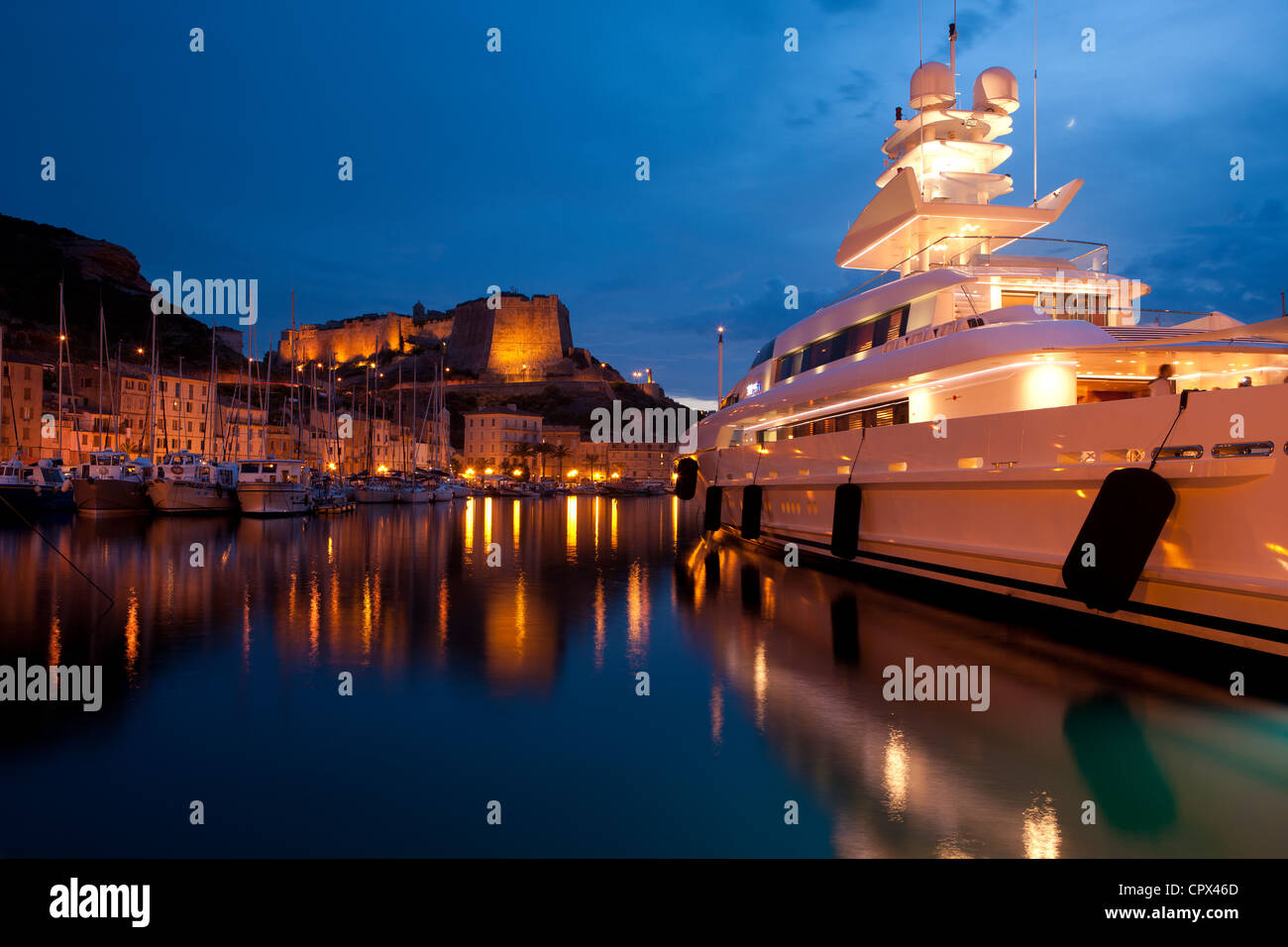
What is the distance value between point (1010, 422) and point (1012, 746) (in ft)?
17.8

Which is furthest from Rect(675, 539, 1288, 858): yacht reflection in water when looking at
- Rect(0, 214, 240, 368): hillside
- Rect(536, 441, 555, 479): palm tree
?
Rect(536, 441, 555, 479): palm tree

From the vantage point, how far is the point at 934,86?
18094 millimetres

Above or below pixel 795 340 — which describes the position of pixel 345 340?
above

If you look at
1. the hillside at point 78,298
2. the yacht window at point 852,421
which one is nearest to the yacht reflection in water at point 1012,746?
the yacht window at point 852,421

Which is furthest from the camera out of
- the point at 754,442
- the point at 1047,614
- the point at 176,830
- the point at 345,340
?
the point at 345,340

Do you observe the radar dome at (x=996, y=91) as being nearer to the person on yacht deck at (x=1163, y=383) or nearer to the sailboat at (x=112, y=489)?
the person on yacht deck at (x=1163, y=383)

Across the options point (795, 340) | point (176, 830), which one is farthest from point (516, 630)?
point (795, 340)

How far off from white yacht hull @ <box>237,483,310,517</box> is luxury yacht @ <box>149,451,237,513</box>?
141cm

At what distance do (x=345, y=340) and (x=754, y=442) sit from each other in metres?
124

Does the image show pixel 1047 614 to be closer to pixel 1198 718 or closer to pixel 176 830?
pixel 1198 718

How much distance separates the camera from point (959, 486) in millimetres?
10992

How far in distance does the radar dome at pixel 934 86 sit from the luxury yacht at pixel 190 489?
97.0ft

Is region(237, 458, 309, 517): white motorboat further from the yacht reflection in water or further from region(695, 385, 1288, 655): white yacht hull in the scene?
the yacht reflection in water

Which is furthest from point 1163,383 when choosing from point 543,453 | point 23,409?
point 543,453
